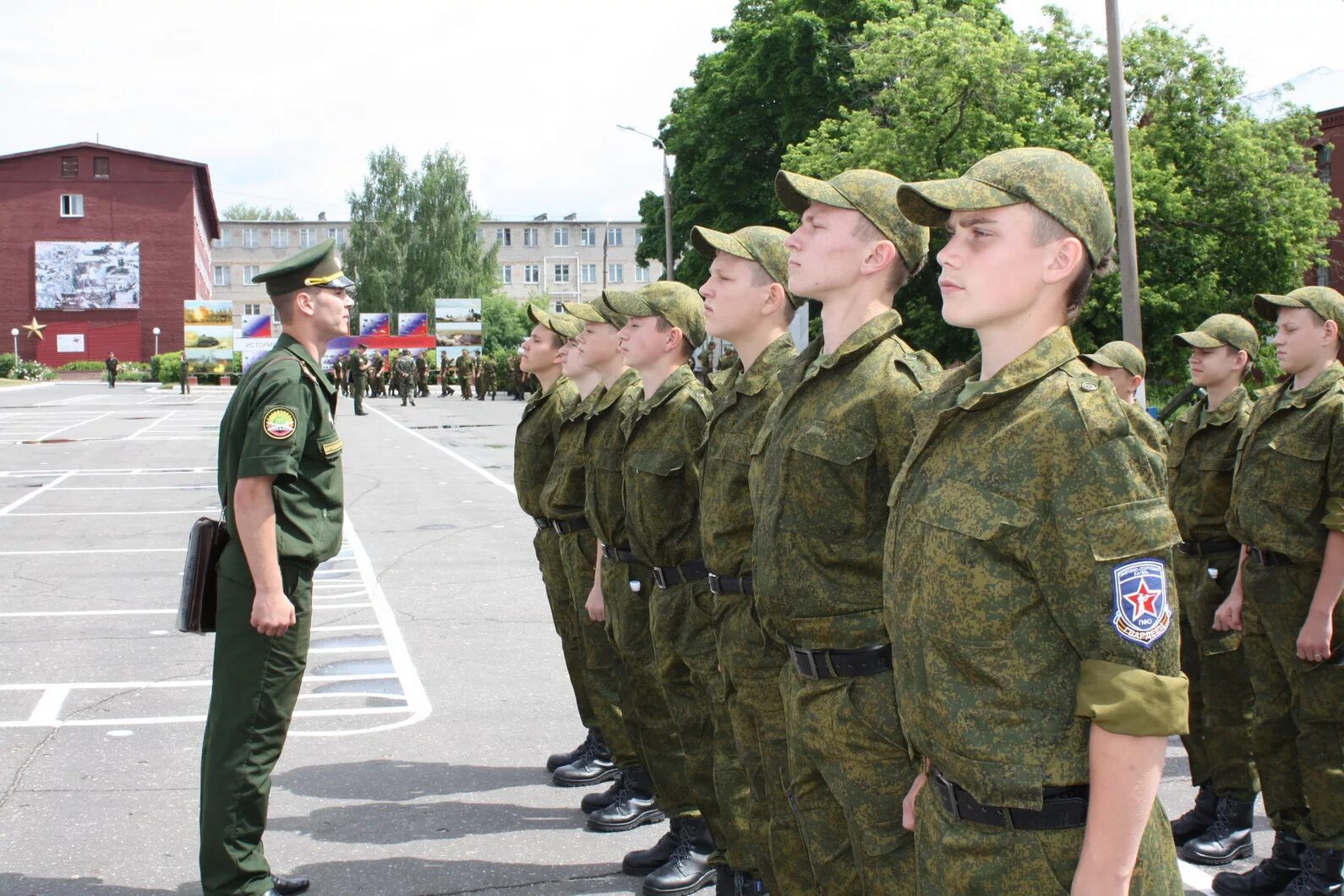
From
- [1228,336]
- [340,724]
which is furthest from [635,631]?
[1228,336]

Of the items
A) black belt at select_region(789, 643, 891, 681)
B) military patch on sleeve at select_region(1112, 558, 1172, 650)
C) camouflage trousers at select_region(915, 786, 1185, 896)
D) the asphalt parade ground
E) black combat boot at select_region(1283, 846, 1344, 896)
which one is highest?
military patch on sleeve at select_region(1112, 558, 1172, 650)

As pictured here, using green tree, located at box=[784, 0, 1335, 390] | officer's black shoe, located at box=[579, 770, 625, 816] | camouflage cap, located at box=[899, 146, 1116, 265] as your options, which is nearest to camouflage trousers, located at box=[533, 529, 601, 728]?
officer's black shoe, located at box=[579, 770, 625, 816]

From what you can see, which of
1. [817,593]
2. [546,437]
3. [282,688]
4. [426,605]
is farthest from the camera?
[426,605]

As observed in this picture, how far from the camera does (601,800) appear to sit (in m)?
5.55

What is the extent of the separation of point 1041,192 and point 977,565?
66cm

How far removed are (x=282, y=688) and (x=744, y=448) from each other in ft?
5.64

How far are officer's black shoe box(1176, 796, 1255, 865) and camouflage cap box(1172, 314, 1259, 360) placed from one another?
1.81m

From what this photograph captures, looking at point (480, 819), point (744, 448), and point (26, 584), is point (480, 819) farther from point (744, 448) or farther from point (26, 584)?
point (26, 584)

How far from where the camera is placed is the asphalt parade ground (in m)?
5.00

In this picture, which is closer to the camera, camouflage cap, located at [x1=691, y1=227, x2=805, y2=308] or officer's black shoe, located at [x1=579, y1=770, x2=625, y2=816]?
camouflage cap, located at [x1=691, y1=227, x2=805, y2=308]

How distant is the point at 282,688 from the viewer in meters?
4.32

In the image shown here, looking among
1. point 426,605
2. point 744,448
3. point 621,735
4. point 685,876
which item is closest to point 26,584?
point 426,605

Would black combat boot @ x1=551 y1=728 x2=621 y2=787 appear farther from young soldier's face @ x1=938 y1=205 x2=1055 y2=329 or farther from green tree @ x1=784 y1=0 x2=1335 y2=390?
green tree @ x1=784 y1=0 x2=1335 y2=390

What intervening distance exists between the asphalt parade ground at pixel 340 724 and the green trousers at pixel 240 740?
527mm
